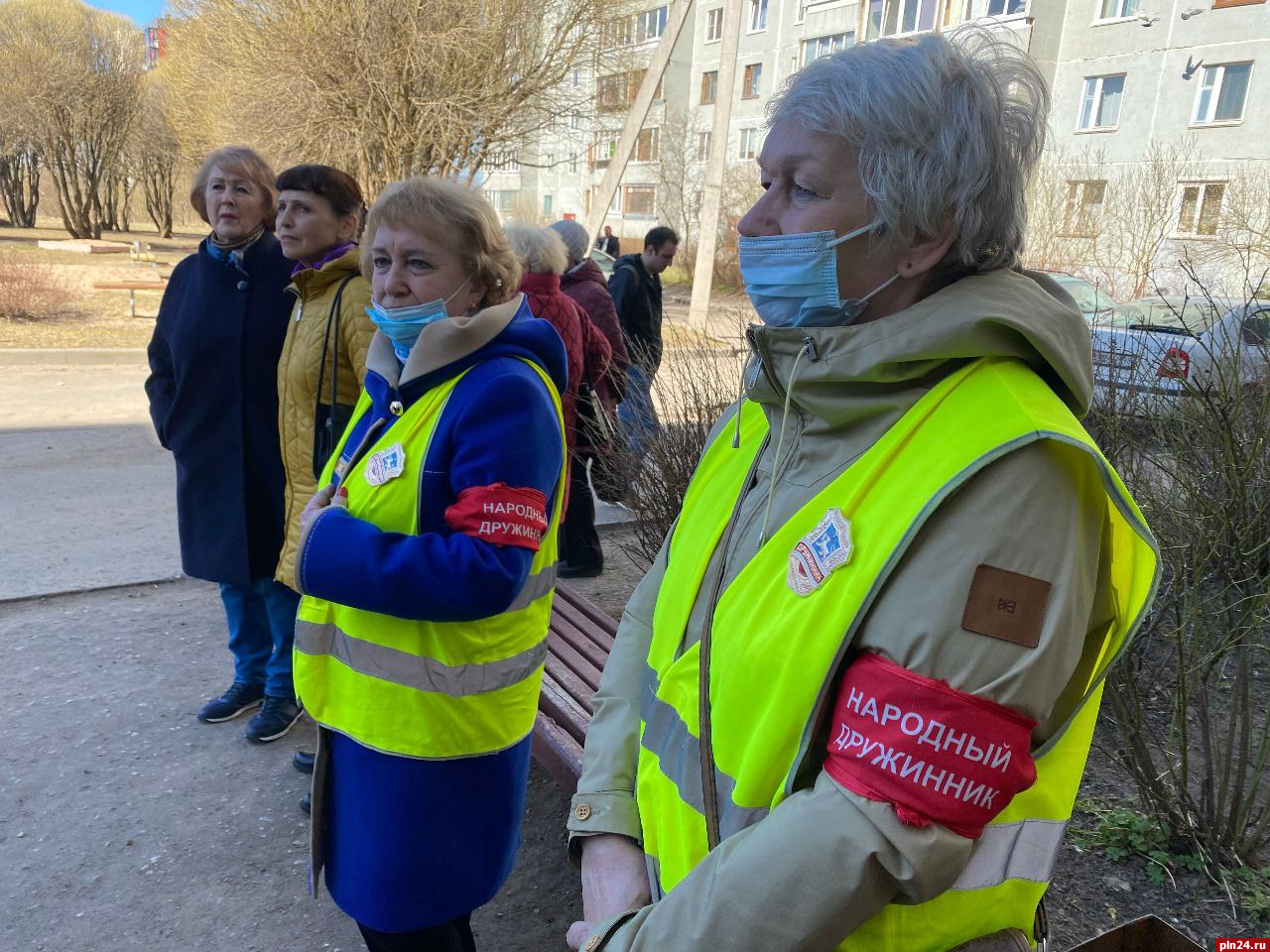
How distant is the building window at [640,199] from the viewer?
44031mm

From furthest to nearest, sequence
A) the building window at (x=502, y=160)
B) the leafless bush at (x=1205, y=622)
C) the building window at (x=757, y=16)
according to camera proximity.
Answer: the building window at (x=757, y=16) < the building window at (x=502, y=160) < the leafless bush at (x=1205, y=622)

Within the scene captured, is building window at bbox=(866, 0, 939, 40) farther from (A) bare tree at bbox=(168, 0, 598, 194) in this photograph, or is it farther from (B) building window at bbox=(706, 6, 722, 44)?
(A) bare tree at bbox=(168, 0, 598, 194)

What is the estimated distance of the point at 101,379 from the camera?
34.0 feet

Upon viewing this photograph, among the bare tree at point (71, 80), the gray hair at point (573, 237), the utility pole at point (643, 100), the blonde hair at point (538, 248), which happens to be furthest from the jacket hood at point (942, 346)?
the bare tree at point (71, 80)

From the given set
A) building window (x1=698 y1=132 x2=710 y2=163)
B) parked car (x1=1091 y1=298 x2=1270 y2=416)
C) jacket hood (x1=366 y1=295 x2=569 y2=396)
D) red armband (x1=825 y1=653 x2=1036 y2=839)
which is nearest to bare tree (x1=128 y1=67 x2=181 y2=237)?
building window (x1=698 y1=132 x2=710 y2=163)

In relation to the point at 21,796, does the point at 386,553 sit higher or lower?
higher

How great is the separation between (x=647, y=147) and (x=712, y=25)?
6189 millimetres

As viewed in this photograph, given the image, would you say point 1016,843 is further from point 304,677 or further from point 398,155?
point 398,155

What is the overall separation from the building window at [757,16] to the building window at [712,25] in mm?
2092

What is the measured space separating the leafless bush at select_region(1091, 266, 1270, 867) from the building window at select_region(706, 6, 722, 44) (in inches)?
1670

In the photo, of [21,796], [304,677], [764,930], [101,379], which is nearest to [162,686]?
[21,796]

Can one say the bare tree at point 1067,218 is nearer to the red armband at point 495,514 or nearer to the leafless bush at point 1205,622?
the leafless bush at point 1205,622

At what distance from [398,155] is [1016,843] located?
18.6 meters

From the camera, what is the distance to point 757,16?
39.3 metres
